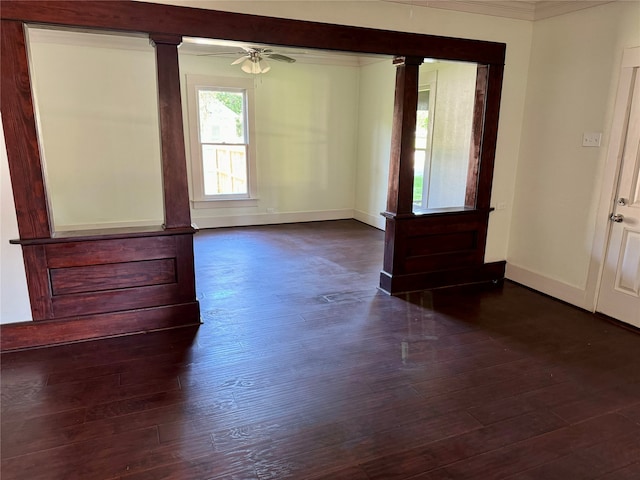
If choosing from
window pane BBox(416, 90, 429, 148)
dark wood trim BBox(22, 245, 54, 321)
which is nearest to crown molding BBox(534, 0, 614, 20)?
window pane BBox(416, 90, 429, 148)

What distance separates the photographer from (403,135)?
381cm

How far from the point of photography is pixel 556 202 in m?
3.97

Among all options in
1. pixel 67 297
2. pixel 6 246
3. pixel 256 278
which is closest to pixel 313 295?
pixel 256 278

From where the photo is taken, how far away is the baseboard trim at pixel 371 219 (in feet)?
22.5

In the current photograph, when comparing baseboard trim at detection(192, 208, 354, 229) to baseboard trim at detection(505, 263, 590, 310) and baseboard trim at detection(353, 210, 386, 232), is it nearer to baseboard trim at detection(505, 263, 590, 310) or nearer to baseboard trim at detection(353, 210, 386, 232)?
baseboard trim at detection(353, 210, 386, 232)

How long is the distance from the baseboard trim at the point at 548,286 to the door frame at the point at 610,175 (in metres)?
0.07

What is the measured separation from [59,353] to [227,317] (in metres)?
1.19

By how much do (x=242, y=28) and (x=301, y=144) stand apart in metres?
4.08

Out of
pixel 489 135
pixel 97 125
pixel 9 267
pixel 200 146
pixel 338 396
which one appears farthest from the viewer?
pixel 200 146

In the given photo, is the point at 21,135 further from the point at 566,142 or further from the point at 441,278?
the point at 566,142

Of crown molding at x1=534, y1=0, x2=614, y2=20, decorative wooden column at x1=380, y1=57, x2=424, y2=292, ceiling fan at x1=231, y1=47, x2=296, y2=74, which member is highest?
crown molding at x1=534, y1=0, x2=614, y2=20

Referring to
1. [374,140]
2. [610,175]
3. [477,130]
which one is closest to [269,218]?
[374,140]

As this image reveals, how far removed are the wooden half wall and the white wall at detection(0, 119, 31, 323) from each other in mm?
43

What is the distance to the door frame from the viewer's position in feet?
10.8
